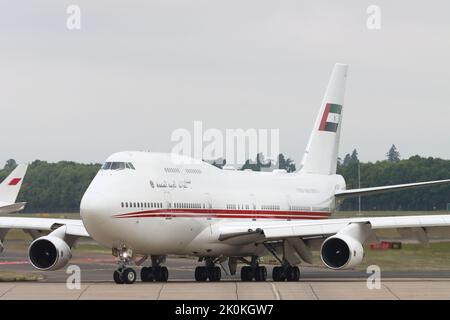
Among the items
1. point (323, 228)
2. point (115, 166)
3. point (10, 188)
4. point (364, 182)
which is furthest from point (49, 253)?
point (364, 182)

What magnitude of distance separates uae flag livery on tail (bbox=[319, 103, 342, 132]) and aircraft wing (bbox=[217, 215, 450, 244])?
12935mm

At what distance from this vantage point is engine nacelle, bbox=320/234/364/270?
43281 millimetres

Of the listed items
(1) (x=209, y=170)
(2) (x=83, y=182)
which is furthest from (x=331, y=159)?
(2) (x=83, y=182)

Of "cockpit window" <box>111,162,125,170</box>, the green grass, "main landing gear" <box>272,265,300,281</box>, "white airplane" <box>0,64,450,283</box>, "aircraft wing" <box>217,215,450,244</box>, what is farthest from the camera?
"main landing gear" <box>272,265,300,281</box>

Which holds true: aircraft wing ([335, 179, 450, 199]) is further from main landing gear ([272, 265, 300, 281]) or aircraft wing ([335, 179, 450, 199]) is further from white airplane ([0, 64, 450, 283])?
main landing gear ([272, 265, 300, 281])

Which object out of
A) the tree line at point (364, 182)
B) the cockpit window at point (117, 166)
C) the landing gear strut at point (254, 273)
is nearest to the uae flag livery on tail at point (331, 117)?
the landing gear strut at point (254, 273)

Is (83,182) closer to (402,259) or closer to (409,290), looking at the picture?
(402,259)

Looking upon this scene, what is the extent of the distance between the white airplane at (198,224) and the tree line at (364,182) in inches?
2001

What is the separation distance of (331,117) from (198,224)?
16925 mm

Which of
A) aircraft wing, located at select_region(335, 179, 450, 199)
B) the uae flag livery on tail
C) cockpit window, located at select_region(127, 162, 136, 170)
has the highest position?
the uae flag livery on tail

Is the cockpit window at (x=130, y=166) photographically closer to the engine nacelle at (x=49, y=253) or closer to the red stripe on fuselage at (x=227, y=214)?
the red stripe on fuselage at (x=227, y=214)

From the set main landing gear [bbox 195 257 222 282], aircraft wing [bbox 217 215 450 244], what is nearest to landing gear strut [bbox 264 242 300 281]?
aircraft wing [bbox 217 215 450 244]

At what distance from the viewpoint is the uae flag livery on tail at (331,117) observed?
60.1 m

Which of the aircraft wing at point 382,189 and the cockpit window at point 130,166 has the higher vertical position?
the cockpit window at point 130,166
